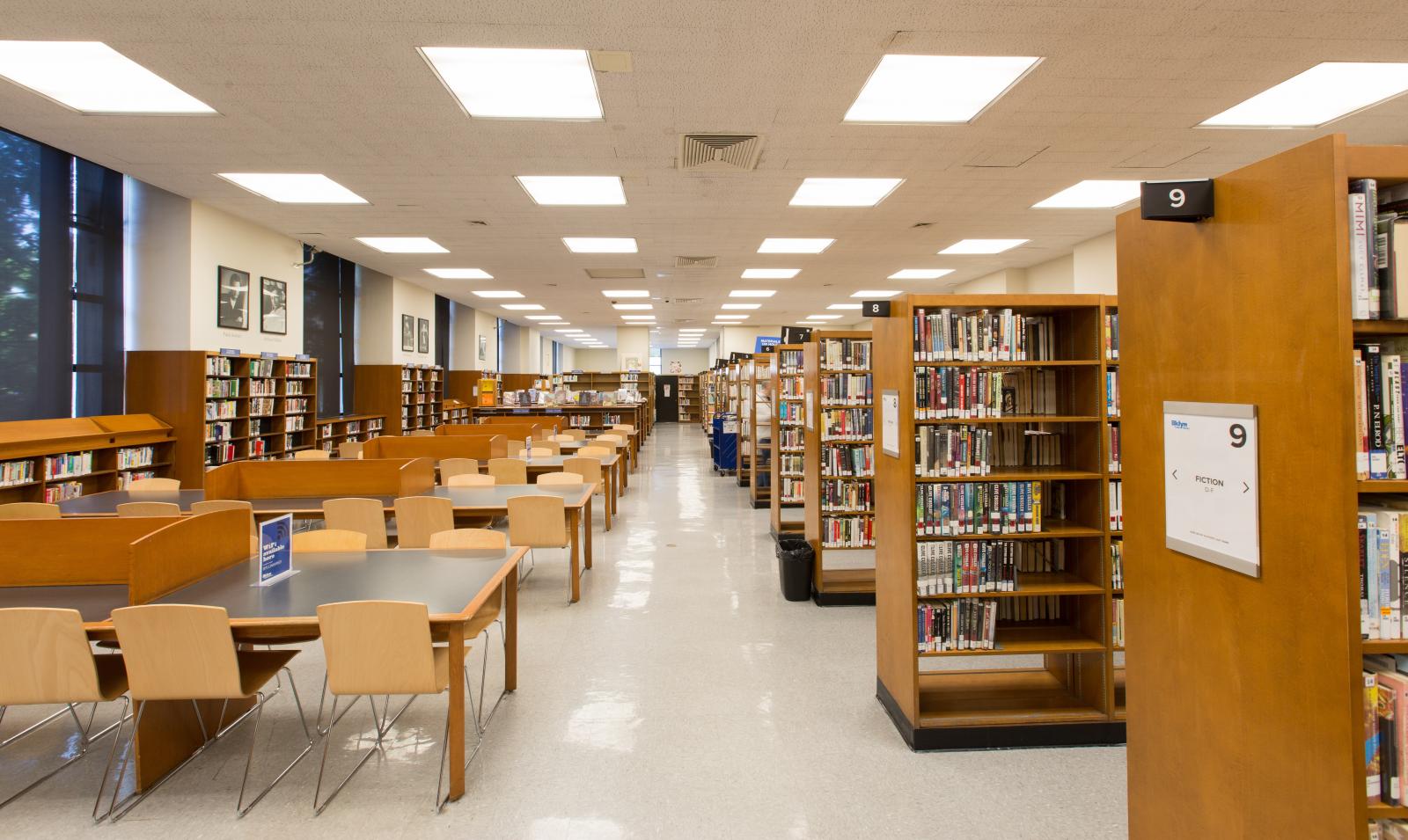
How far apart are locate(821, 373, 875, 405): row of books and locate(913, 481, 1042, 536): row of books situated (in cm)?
283

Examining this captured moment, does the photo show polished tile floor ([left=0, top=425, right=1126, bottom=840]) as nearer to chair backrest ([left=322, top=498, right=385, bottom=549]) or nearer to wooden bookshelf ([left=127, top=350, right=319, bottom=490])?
chair backrest ([left=322, top=498, right=385, bottom=549])

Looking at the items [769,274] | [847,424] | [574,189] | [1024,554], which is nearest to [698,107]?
[574,189]

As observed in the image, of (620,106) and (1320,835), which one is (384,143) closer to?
(620,106)

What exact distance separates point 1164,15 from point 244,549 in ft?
19.3

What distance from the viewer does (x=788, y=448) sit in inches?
295

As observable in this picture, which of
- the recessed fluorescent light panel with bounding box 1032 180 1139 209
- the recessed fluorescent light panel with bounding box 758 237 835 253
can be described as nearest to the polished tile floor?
the recessed fluorescent light panel with bounding box 1032 180 1139 209

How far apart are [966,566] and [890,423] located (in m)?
0.78

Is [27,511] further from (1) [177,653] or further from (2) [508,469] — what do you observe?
(2) [508,469]

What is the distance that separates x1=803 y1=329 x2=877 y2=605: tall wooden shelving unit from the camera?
532 cm

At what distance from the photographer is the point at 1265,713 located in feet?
4.99

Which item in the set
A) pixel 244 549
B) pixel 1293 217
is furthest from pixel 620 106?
pixel 1293 217

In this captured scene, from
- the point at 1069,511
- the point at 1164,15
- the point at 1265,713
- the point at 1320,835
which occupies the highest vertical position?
the point at 1164,15

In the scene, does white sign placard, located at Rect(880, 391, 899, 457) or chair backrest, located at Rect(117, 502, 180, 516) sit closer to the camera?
white sign placard, located at Rect(880, 391, 899, 457)

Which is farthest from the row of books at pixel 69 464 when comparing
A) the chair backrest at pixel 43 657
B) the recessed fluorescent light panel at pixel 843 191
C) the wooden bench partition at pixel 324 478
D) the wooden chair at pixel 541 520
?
the recessed fluorescent light panel at pixel 843 191
